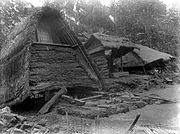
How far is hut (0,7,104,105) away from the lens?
799cm

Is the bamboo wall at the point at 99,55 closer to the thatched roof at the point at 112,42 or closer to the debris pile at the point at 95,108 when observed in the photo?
the thatched roof at the point at 112,42

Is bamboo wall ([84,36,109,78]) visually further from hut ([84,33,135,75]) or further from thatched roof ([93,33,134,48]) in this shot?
thatched roof ([93,33,134,48])

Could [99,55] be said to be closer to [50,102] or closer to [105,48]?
[105,48]

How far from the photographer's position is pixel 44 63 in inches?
351

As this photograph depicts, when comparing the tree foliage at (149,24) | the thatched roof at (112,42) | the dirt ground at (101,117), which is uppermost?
the tree foliage at (149,24)

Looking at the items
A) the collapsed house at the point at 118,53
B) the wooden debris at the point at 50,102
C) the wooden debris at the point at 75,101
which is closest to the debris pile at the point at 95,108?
the wooden debris at the point at 75,101

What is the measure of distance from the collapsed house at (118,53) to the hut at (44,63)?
5445 mm

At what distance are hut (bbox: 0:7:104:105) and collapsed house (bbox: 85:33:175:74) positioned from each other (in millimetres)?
5445

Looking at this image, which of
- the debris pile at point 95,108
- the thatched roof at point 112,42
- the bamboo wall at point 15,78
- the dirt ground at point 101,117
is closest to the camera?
the dirt ground at point 101,117

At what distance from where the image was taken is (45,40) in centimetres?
1089

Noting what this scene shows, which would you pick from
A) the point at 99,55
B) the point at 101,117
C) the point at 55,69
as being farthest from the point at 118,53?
the point at 101,117

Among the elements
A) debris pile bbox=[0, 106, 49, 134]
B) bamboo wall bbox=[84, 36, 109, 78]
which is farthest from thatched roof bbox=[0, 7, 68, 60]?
bamboo wall bbox=[84, 36, 109, 78]

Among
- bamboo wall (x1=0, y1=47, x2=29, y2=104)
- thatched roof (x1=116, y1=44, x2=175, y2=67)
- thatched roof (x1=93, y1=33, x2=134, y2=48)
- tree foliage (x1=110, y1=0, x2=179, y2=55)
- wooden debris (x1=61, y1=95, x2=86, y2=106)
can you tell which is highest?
tree foliage (x1=110, y1=0, x2=179, y2=55)

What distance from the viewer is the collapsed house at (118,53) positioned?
16.4 metres
